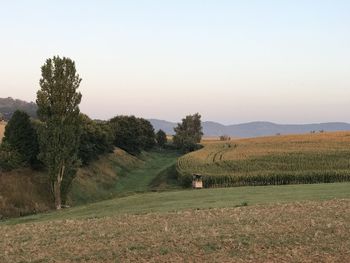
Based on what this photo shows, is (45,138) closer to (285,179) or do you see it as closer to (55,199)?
(55,199)

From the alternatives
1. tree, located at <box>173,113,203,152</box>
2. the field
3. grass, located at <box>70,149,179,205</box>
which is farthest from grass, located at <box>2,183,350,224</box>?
tree, located at <box>173,113,203,152</box>

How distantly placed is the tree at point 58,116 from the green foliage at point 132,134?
2329 inches

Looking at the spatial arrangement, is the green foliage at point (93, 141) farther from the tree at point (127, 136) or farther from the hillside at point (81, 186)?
the tree at point (127, 136)

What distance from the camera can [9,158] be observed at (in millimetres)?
52906

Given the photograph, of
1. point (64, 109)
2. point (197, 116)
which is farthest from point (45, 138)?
point (197, 116)

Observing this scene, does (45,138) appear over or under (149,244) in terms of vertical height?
over

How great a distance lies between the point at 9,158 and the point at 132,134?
66.1 m

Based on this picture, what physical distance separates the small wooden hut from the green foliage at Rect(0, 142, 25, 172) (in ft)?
67.3

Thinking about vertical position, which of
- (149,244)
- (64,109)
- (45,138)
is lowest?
(149,244)

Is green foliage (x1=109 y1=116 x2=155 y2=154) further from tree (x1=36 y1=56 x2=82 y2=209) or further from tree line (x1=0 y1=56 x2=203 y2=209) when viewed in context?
tree (x1=36 y1=56 x2=82 y2=209)

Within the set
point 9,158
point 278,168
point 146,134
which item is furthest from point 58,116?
point 146,134

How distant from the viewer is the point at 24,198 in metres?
47.0

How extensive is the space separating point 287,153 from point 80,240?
5428cm

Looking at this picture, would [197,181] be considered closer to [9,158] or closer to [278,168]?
[278,168]
